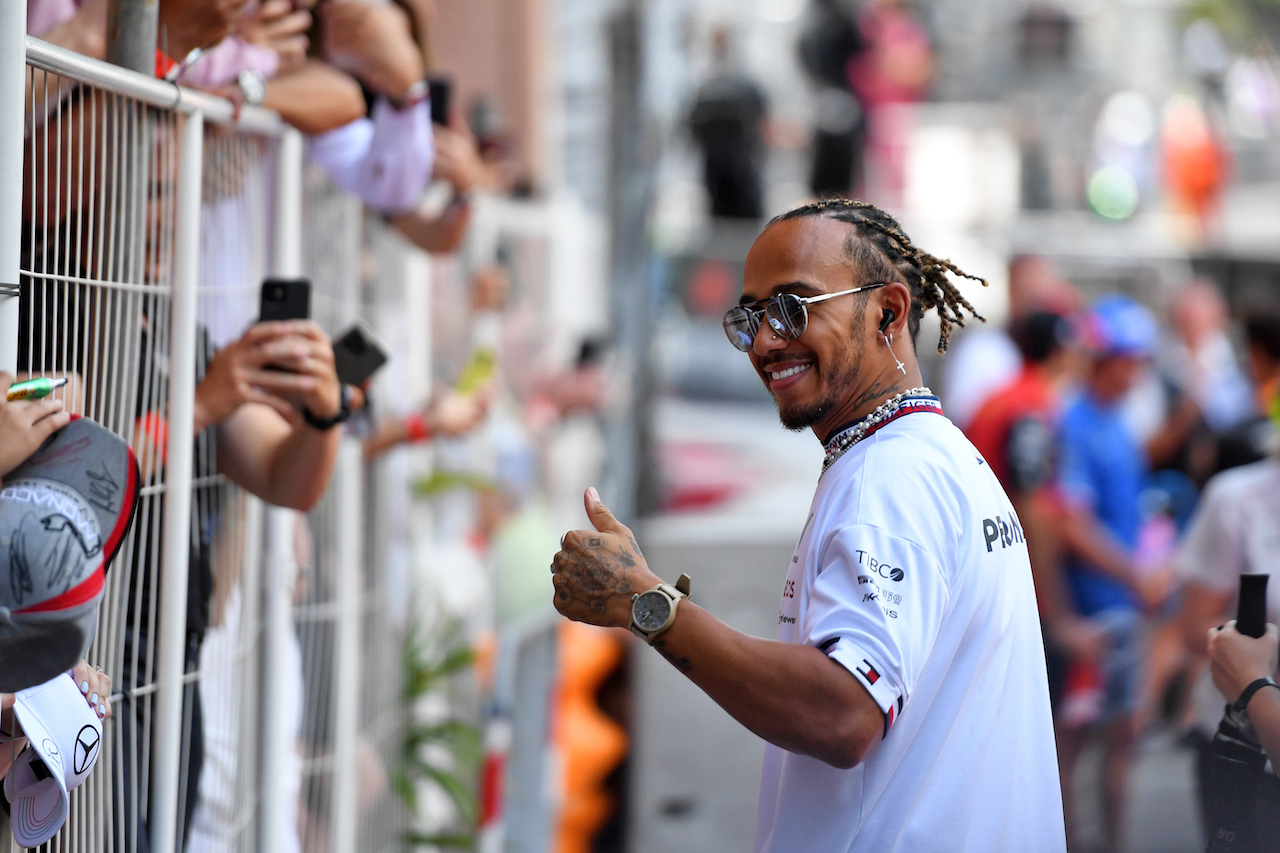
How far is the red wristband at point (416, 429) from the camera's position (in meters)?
3.99

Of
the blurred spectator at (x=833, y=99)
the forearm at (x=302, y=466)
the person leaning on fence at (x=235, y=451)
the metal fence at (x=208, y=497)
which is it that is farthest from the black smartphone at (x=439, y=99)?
the blurred spectator at (x=833, y=99)

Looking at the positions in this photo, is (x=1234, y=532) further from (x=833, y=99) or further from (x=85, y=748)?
(x=833, y=99)

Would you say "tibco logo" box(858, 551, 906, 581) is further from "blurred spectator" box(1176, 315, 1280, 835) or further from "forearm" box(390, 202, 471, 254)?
"forearm" box(390, 202, 471, 254)

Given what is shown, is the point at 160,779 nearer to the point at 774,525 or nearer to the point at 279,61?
the point at 279,61

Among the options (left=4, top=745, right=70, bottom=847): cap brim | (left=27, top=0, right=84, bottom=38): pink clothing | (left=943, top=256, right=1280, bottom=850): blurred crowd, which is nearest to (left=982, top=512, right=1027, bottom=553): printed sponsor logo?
(left=943, top=256, right=1280, bottom=850): blurred crowd

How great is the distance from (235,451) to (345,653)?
120 centimetres

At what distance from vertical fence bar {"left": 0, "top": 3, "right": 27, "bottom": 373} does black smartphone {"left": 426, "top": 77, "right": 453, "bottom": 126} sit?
7.39 feet

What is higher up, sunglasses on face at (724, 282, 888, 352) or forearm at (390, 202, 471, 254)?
forearm at (390, 202, 471, 254)

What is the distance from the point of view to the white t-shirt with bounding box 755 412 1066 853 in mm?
1771

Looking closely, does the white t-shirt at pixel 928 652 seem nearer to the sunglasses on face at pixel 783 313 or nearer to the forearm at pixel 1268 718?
the sunglasses on face at pixel 783 313

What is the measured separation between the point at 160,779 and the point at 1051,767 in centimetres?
160

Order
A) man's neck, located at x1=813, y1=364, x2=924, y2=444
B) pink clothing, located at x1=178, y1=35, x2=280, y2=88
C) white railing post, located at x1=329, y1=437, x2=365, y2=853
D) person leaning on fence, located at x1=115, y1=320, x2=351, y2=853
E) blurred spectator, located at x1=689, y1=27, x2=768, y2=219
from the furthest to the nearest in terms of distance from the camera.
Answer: blurred spectator, located at x1=689, y1=27, x2=768, y2=219, white railing post, located at x1=329, y1=437, x2=365, y2=853, pink clothing, located at x1=178, y1=35, x2=280, y2=88, person leaning on fence, located at x1=115, y1=320, x2=351, y2=853, man's neck, located at x1=813, y1=364, x2=924, y2=444

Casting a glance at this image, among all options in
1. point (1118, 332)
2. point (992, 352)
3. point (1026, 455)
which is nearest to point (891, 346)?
point (1026, 455)

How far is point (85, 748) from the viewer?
1940mm
